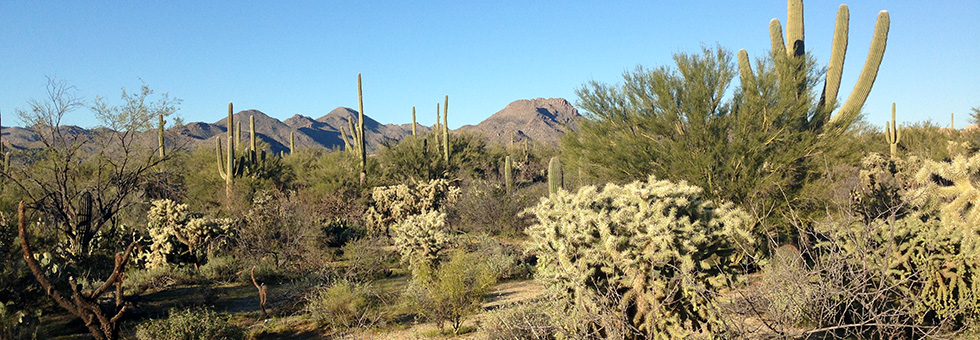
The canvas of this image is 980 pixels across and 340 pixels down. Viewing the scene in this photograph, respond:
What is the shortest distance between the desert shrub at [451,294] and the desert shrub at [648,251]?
293 centimetres

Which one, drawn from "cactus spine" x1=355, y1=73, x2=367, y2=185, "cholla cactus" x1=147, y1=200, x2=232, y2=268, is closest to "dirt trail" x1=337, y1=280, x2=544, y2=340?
"cholla cactus" x1=147, y1=200, x2=232, y2=268

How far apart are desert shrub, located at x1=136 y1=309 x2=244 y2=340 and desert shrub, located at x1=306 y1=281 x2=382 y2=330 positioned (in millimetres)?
1410

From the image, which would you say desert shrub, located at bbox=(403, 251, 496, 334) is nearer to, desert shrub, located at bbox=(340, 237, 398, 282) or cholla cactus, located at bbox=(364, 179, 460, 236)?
desert shrub, located at bbox=(340, 237, 398, 282)

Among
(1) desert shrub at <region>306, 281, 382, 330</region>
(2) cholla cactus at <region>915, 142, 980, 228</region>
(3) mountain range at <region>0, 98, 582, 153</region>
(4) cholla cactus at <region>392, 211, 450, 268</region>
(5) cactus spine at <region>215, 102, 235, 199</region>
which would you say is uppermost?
(3) mountain range at <region>0, 98, 582, 153</region>

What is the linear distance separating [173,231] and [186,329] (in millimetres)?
6298

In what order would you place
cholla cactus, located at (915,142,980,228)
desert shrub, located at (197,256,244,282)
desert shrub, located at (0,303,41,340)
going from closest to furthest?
cholla cactus, located at (915,142,980,228) → desert shrub, located at (0,303,41,340) → desert shrub, located at (197,256,244,282)

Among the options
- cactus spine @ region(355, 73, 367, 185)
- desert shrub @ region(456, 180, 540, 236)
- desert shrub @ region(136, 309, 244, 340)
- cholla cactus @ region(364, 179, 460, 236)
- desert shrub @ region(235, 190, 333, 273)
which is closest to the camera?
desert shrub @ region(136, 309, 244, 340)

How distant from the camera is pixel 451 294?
832cm

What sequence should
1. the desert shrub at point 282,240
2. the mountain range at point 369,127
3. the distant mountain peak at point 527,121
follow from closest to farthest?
the desert shrub at point 282,240 → the mountain range at point 369,127 → the distant mountain peak at point 527,121

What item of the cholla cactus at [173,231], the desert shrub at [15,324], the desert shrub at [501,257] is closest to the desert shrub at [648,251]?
the desert shrub at [15,324]

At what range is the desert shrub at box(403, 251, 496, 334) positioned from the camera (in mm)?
8375

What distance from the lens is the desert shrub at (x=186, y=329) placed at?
7355mm

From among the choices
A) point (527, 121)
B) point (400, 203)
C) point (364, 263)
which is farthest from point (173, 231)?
point (527, 121)

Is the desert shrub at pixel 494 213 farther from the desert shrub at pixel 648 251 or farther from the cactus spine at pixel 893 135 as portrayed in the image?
the cactus spine at pixel 893 135
